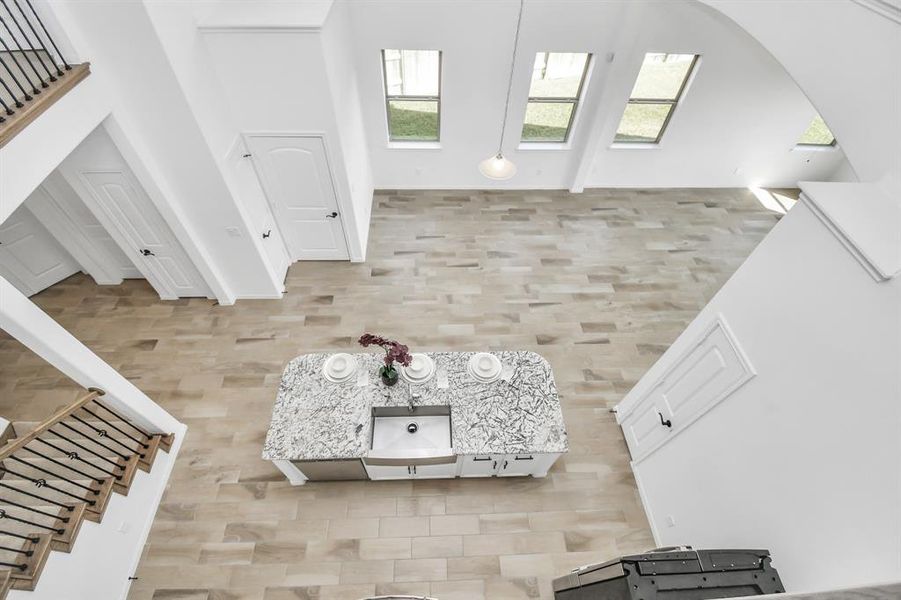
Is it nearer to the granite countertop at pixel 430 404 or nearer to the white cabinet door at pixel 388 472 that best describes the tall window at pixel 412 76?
the granite countertop at pixel 430 404

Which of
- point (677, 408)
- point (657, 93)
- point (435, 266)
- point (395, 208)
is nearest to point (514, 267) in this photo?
point (435, 266)

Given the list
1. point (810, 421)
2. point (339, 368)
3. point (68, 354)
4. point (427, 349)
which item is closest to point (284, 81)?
point (339, 368)

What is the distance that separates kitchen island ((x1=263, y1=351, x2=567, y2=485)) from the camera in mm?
3508

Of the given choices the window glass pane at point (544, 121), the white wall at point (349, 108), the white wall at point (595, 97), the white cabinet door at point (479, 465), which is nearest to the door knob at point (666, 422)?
the white cabinet door at point (479, 465)

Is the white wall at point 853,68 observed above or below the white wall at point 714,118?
below

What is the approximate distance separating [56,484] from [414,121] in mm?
6879

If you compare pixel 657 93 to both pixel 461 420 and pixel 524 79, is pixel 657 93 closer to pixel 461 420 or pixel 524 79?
pixel 524 79

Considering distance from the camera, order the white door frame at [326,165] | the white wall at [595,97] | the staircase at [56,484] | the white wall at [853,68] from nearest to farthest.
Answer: the white wall at [853,68]
the staircase at [56,484]
the white door frame at [326,165]
the white wall at [595,97]

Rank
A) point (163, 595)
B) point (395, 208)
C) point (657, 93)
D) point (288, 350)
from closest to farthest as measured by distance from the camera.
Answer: point (163, 595), point (288, 350), point (657, 93), point (395, 208)

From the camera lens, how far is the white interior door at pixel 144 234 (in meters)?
4.34

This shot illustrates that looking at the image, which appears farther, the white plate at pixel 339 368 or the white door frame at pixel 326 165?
the white door frame at pixel 326 165

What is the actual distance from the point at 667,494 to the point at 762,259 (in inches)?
91.4

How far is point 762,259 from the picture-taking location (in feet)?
8.87

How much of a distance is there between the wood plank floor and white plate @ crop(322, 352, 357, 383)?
122 centimetres
